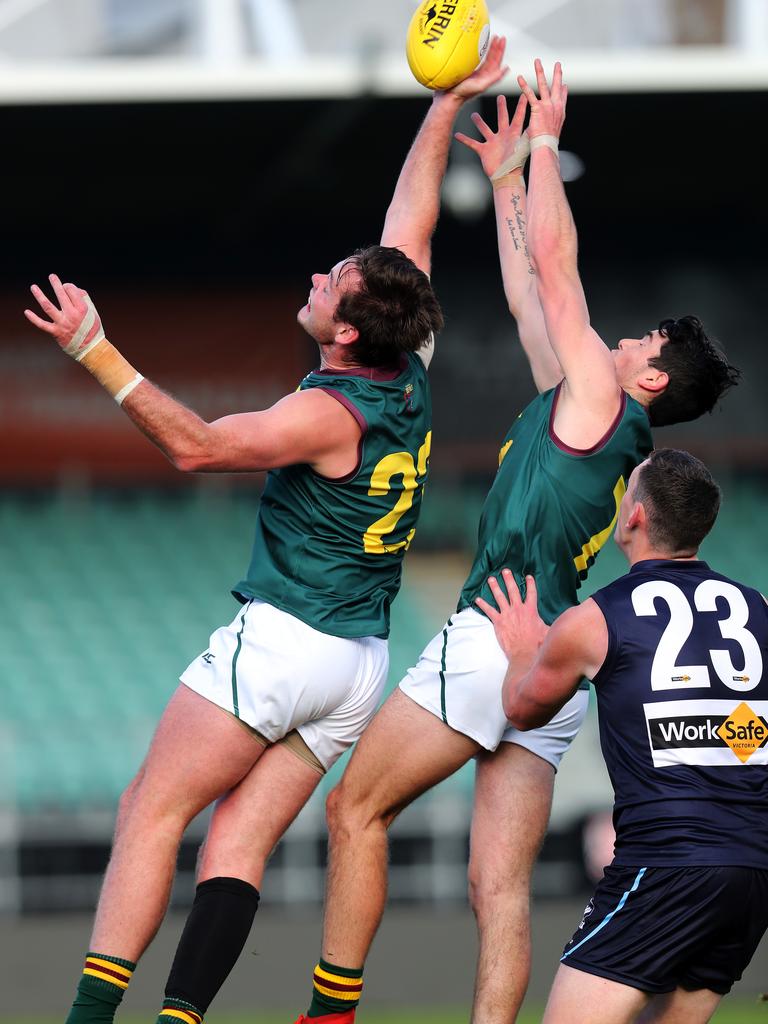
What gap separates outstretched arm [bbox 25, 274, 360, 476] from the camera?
14.3 feet

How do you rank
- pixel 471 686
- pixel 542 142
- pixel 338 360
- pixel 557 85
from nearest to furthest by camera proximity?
pixel 471 686
pixel 338 360
pixel 542 142
pixel 557 85

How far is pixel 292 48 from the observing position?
37.5 ft

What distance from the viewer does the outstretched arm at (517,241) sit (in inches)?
205

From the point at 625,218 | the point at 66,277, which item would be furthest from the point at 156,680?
the point at 625,218

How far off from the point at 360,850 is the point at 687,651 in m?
1.15

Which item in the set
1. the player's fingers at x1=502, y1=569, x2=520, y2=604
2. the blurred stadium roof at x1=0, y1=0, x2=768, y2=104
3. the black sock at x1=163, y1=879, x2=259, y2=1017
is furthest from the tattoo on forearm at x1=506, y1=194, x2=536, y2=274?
the blurred stadium roof at x1=0, y1=0, x2=768, y2=104

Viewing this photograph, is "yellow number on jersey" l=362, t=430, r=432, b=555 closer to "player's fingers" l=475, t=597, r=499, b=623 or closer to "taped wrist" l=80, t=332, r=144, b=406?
"player's fingers" l=475, t=597, r=499, b=623

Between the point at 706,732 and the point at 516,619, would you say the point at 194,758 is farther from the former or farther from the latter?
the point at 706,732

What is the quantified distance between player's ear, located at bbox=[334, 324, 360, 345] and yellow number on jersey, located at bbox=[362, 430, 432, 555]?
36 centimetres

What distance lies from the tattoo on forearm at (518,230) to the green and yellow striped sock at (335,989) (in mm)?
2322

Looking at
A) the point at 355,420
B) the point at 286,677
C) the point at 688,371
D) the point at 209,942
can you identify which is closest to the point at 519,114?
the point at 688,371

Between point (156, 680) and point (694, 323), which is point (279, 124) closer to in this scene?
point (156, 680)

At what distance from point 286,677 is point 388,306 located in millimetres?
1127

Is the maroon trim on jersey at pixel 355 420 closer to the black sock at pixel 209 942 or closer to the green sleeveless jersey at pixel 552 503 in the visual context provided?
the green sleeveless jersey at pixel 552 503
